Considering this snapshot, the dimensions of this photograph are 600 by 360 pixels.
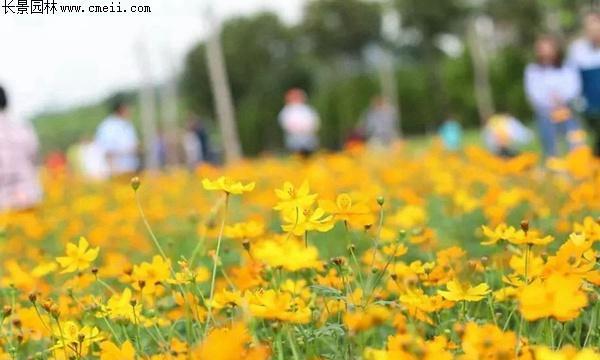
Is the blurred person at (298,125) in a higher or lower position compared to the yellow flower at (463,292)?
lower

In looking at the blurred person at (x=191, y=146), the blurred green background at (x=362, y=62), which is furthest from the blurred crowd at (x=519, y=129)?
the blurred green background at (x=362, y=62)

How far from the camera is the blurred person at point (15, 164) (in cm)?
509

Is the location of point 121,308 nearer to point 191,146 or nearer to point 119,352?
point 119,352

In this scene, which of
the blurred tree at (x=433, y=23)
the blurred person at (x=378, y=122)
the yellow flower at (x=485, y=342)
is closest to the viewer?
the yellow flower at (x=485, y=342)

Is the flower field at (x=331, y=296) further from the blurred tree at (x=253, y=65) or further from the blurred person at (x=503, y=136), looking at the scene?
the blurred tree at (x=253, y=65)

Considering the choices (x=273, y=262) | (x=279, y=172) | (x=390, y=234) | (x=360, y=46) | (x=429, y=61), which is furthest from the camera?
(x=360, y=46)

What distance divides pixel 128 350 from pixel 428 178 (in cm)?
465

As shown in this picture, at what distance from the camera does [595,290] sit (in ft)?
5.01

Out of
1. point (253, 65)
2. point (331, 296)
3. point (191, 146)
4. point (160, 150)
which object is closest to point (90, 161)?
point (191, 146)

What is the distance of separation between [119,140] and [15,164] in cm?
388

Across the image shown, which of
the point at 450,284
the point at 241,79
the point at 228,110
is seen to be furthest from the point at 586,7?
the point at 241,79

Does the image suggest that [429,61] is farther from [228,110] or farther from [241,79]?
[228,110]

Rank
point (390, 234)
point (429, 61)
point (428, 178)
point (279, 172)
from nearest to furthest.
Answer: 1. point (390, 234)
2. point (428, 178)
3. point (279, 172)
4. point (429, 61)

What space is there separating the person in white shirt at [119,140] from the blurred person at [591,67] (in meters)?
4.64
